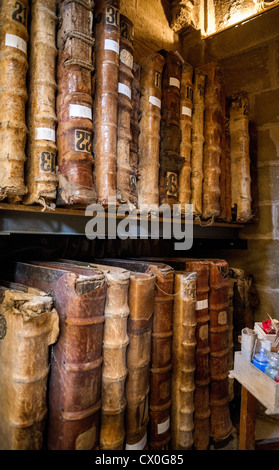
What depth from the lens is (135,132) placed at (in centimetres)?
114

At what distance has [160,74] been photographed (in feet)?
3.95

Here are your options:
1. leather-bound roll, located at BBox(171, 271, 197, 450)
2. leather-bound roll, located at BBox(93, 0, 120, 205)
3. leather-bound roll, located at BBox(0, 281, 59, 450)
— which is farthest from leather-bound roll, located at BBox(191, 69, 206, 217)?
Result: leather-bound roll, located at BBox(0, 281, 59, 450)

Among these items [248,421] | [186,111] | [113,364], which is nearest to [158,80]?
[186,111]

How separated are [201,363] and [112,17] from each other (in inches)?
54.1

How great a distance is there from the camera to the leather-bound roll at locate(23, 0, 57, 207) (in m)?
0.85

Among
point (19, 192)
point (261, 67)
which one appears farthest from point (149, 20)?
point (19, 192)

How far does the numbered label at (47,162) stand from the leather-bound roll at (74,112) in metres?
0.03

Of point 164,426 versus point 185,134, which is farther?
point 185,134

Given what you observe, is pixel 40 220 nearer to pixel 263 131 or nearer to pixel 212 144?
pixel 212 144

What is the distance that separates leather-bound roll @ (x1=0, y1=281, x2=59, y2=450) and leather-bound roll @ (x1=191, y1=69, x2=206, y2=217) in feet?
2.64

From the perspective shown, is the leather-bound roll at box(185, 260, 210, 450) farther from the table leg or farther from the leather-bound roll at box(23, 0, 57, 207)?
the leather-bound roll at box(23, 0, 57, 207)

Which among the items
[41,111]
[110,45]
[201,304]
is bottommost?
[201,304]

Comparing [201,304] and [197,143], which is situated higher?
[197,143]

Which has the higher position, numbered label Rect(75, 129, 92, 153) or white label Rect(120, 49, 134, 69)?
white label Rect(120, 49, 134, 69)
